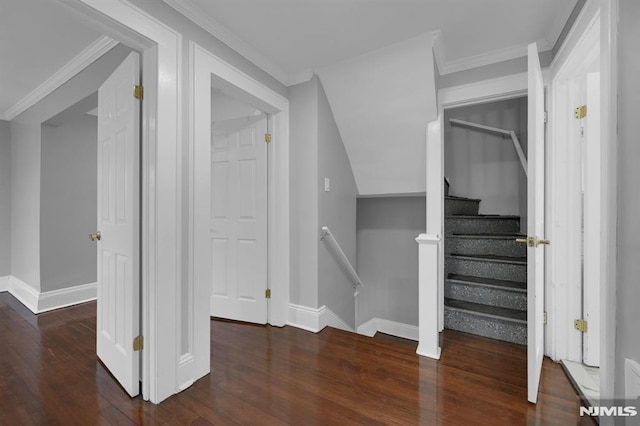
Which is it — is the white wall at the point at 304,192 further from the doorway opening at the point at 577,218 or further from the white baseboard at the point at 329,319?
the doorway opening at the point at 577,218

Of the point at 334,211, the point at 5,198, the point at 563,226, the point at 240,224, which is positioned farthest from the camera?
the point at 5,198

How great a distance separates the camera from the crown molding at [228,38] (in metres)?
1.73

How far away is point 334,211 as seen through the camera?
2.81m

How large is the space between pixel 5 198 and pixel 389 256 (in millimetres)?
4857

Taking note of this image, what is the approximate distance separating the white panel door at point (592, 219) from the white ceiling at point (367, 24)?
554 mm

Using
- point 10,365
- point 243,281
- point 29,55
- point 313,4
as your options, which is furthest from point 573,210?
point 29,55

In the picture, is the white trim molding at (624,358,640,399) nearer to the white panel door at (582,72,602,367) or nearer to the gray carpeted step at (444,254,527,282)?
the white panel door at (582,72,602,367)

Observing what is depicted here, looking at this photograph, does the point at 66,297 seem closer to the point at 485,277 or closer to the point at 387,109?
the point at 387,109

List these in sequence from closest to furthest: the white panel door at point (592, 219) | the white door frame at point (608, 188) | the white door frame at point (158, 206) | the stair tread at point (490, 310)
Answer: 1. the white door frame at point (608, 188)
2. the white door frame at point (158, 206)
3. the white panel door at point (592, 219)
4. the stair tread at point (490, 310)

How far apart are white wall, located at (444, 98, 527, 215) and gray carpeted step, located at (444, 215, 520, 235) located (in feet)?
0.88

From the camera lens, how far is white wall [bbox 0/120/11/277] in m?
3.62

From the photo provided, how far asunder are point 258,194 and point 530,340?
216 centimetres

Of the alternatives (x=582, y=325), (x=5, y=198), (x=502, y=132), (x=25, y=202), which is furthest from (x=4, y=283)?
(x=502, y=132)

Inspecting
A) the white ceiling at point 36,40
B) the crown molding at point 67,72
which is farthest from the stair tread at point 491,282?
the crown molding at point 67,72
